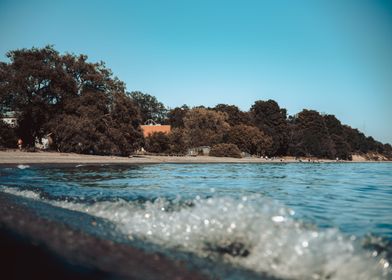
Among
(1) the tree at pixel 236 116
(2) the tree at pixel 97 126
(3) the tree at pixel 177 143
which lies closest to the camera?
(2) the tree at pixel 97 126

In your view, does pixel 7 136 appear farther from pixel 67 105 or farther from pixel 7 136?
pixel 67 105

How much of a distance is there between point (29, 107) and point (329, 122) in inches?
4551

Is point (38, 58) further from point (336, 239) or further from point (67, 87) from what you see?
point (336, 239)

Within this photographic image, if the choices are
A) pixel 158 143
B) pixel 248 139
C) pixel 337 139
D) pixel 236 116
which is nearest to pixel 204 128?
pixel 248 139

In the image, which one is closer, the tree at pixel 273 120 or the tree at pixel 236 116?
the tree at pixel 236 116

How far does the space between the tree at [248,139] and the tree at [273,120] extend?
13.5 meters

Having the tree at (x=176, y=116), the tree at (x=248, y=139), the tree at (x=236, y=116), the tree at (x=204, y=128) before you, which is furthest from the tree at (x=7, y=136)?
the tree at (x=176, y=116)

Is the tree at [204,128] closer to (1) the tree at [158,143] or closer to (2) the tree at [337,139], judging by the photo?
(1) the tree at [158,143]

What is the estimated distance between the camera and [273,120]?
105000mm

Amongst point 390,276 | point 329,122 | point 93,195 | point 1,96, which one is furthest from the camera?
point 329,122

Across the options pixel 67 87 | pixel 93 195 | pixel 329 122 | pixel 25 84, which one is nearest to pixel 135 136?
pixel 67 87

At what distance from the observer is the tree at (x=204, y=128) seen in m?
72.9

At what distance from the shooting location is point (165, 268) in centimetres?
331

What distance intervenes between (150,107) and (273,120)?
3762 centimetres
